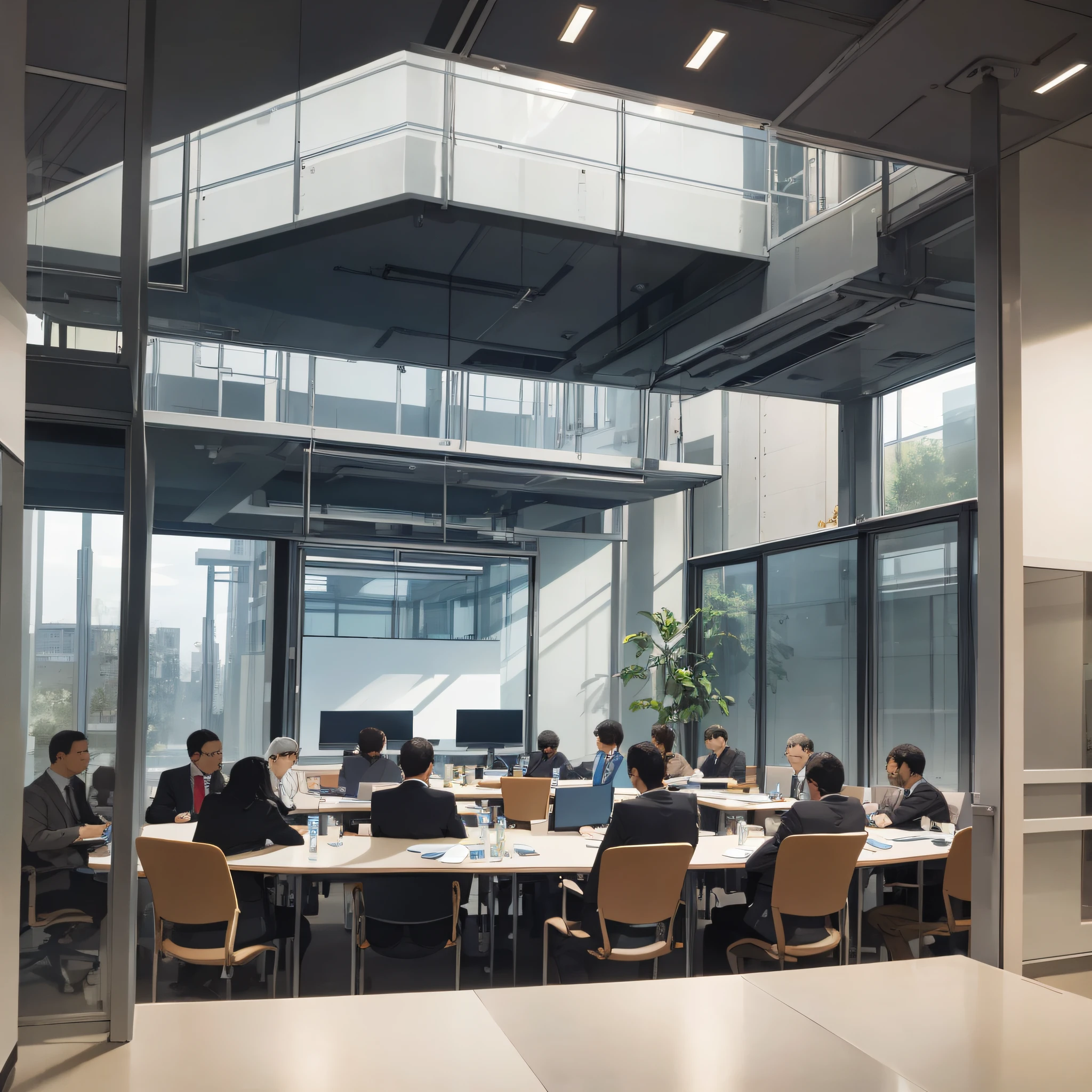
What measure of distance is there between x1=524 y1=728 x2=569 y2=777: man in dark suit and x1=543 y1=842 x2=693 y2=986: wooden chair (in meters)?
4.23

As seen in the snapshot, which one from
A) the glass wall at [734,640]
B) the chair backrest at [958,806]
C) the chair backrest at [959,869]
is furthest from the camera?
the glass wall at [734,640]

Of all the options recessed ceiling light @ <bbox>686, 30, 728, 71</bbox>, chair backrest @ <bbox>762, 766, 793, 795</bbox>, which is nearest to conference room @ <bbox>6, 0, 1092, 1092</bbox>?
recessed ceiling light @ <bbox>686, 30, 728, 71</bbox>

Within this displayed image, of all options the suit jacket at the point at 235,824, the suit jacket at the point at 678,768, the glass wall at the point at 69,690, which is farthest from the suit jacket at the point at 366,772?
the glass wall at the point at 69,690

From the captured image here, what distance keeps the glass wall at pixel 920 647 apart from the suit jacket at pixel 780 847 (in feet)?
13.7

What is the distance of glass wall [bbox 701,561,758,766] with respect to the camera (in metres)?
12.1

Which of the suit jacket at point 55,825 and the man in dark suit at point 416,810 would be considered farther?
the man in dark suit at point 416,810

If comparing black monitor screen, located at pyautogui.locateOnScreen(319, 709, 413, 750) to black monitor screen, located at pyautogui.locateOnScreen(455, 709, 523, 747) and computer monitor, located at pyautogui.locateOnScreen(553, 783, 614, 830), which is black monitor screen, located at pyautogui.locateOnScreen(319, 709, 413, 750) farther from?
computer monitor, located at pyautogui.locateOnScreen(553, 783, 614, 830)

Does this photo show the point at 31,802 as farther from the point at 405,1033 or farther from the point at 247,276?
the point at 247,276

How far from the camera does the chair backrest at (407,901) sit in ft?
15.9

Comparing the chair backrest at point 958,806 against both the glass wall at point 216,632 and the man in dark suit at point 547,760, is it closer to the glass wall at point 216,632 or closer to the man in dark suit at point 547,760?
the man in dark suit at point 547,760

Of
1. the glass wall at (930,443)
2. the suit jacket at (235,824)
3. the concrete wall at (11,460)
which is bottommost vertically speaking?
the suit jacket at (235,824)

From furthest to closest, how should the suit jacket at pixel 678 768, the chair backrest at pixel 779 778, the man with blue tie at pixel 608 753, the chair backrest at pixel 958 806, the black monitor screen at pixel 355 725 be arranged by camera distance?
the black monitor screen at pixel 355 725 < the suit jacket at pixel 678 768 < the chair backrest at pixel 779 778 < the man with blue tie at pixel 608 753 < the chair backrest at pixel 958 806

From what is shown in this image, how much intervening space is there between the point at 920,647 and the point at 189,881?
7.19 m

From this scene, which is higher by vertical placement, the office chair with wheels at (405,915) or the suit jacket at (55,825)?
the suit jacket at (55,825)
